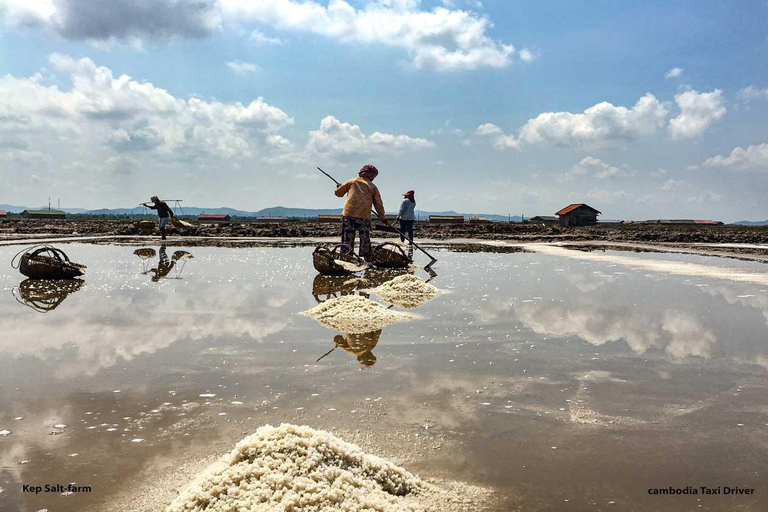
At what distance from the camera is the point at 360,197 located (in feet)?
49.9

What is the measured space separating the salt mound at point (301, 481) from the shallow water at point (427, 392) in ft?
0.96

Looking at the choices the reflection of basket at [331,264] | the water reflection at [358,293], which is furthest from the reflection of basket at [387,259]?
the reflection of basket at [331,264]

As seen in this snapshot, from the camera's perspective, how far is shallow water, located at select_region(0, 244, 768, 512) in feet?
11.1

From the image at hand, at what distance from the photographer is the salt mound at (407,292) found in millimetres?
10041

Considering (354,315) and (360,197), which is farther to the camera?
(360,197)

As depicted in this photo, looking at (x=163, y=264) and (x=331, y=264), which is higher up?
(x=331, y=264)

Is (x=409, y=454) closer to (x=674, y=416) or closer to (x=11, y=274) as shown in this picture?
(x=674, y=416)

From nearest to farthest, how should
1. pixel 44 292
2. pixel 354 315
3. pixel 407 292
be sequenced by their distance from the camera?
pixel 354 315, pixel 407 292, pixel 44 292

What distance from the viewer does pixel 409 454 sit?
3.62 meters

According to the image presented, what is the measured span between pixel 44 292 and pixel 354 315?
687cm

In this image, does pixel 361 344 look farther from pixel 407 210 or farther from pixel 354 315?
pixel 407 210

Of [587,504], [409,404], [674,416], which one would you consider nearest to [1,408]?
[409,404]

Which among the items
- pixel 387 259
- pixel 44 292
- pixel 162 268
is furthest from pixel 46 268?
pixel 387 259

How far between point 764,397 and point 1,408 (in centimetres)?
651
